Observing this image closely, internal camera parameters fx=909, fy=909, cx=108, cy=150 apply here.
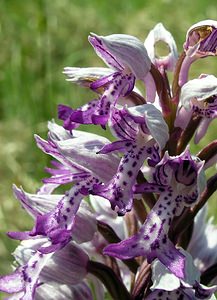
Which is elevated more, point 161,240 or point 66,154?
point 66,154

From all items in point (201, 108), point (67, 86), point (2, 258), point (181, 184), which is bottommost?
point (2, 258)

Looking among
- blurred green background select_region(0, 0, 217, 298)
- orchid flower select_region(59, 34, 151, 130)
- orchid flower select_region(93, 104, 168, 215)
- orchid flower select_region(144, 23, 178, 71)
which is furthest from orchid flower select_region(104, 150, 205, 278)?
blurred green background select_region(0, 0, 217, 298)

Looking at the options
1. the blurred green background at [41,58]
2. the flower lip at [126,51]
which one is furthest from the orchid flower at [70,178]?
the blurred green background at [41,58]

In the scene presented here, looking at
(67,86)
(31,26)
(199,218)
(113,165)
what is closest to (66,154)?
(113,165)

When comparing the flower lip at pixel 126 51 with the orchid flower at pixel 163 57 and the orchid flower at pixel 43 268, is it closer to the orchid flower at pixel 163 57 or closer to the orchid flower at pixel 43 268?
the orchid flower at pixel 163 57

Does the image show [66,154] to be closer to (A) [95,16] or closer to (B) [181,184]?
(B) [181,184]

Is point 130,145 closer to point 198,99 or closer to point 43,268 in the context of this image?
point 198,99

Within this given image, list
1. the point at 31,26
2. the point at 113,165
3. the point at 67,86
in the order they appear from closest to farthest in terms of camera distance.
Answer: the point at 113,165, the point at 67,86, the point at 31,26
